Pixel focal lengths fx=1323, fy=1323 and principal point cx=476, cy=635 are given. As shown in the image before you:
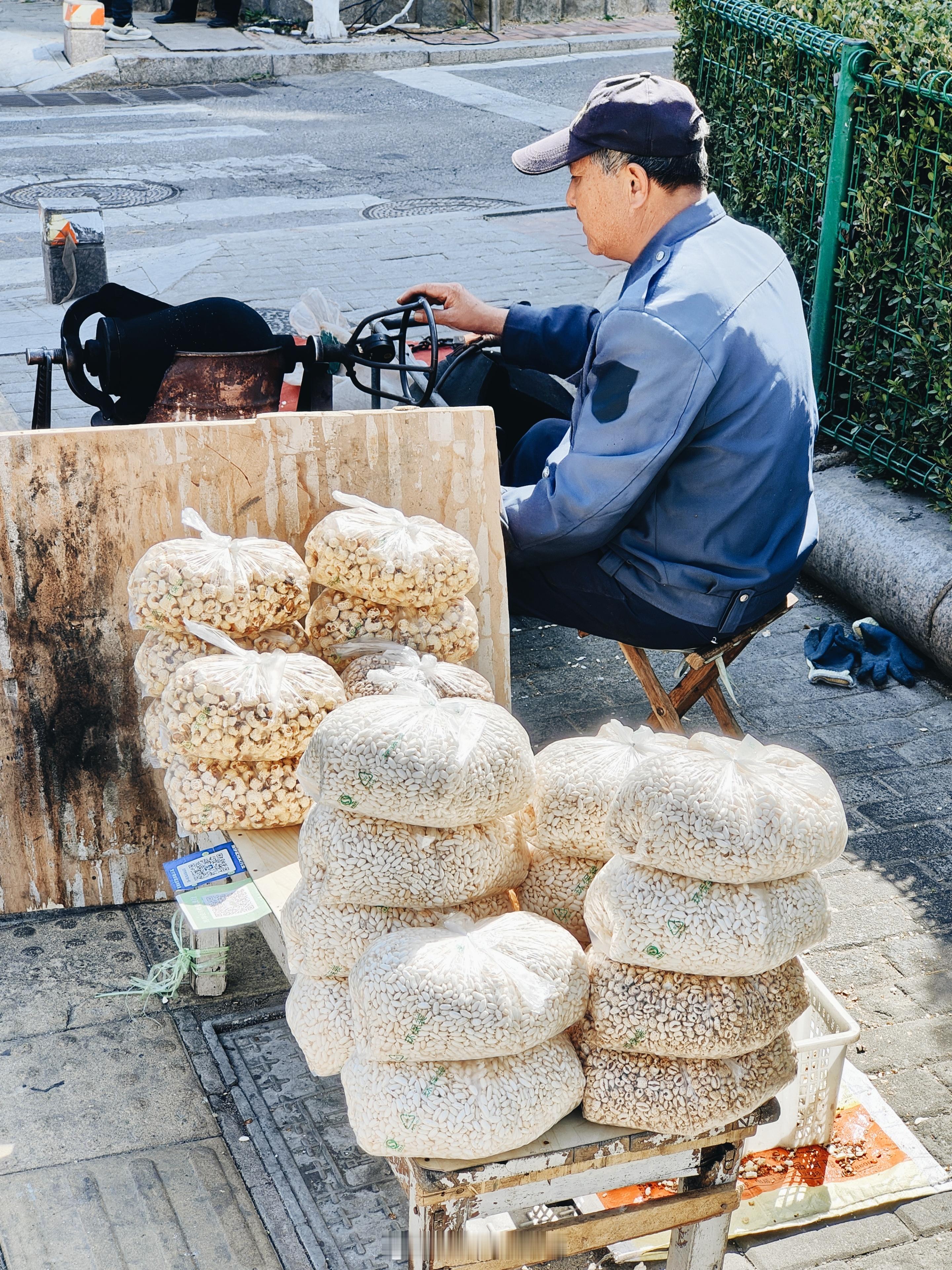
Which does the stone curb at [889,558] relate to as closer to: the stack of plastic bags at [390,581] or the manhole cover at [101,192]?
the stack of plastic bags at [390,581]

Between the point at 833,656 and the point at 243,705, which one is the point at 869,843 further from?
the point at 243,705

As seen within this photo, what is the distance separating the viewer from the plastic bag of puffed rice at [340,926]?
2.18 metres

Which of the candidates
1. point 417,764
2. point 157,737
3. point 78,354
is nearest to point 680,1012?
point 417,764

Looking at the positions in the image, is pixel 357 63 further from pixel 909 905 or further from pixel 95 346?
pixel 909 905

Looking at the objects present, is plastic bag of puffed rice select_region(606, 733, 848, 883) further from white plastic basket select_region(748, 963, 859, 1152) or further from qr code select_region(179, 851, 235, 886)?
qr code select_region(179, 851, 235, 886)

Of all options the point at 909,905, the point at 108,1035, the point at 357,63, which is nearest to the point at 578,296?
the point at 909,905

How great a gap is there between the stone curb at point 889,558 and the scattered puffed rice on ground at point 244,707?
269 cm

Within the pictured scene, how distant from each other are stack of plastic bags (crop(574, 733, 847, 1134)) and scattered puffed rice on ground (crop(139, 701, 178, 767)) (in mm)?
1115

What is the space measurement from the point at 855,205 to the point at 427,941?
14.2 feet

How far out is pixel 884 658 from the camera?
4.71 m

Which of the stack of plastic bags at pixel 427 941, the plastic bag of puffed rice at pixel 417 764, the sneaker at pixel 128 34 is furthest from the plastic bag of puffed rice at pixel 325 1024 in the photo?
the sneaker at pixel 128 34

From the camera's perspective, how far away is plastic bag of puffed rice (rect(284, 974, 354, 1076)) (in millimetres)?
2166

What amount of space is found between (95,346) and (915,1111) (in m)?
2.86

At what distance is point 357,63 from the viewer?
1605 cm
